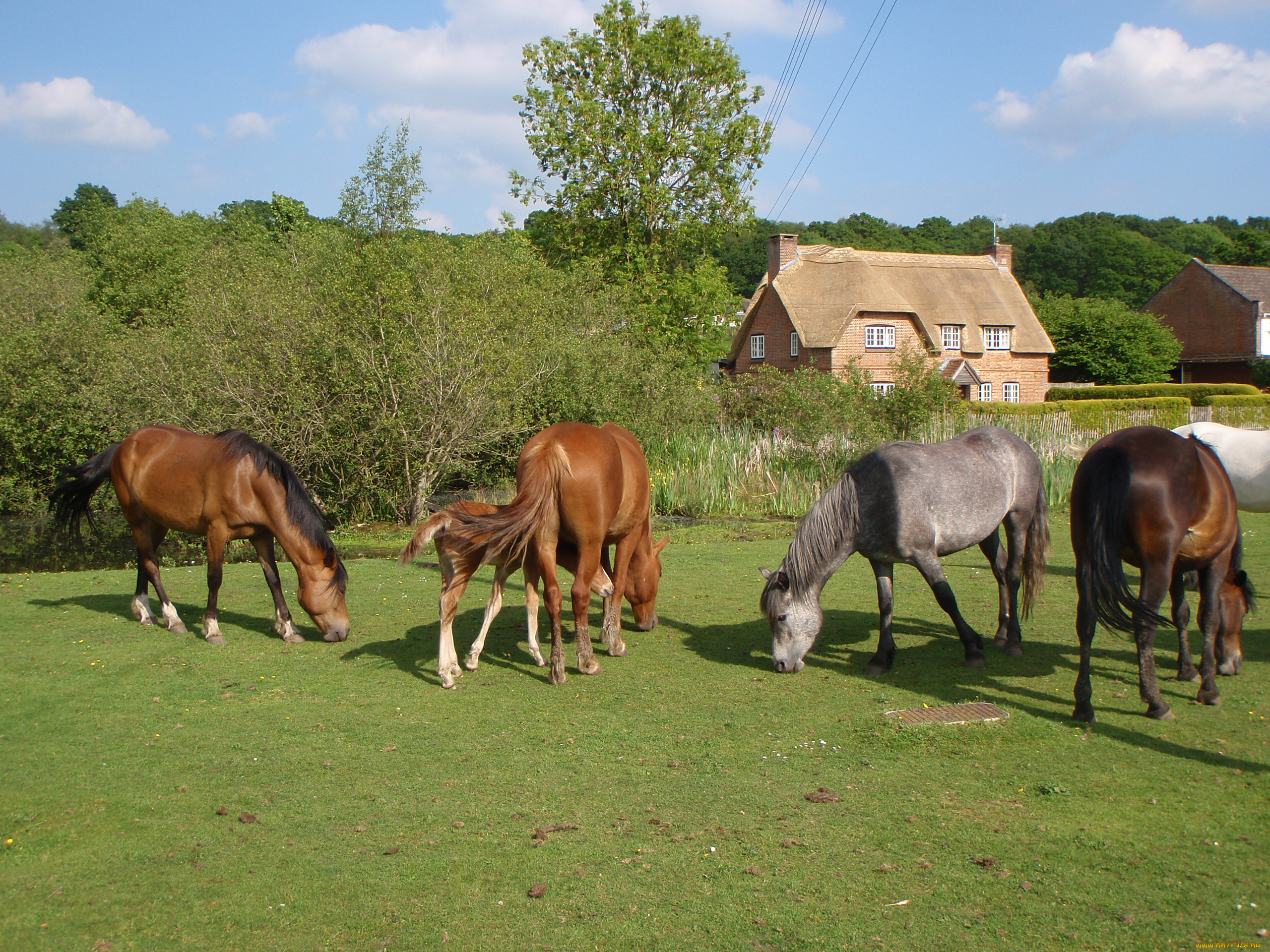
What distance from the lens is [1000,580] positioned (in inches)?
285

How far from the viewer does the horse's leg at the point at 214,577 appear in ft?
24.2

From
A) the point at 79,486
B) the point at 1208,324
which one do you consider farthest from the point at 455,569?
the point at 1208,324

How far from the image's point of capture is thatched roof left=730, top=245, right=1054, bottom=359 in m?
41.9

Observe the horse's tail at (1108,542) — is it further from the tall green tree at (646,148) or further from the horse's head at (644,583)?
the tall green tree at (646,148)

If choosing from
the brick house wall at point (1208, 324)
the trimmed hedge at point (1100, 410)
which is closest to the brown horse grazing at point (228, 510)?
the trimmed hedge at point (1100, 410)

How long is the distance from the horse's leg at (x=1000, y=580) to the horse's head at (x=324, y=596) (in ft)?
17.8

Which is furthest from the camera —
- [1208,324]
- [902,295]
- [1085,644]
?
[1208,324]

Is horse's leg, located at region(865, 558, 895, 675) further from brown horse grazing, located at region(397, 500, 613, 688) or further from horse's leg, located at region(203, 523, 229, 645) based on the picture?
horse's leg, located at region(203, 523, 229, 645)

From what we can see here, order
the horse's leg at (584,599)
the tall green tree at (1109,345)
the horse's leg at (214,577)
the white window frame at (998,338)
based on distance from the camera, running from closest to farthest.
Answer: the horse's leg at (584,599) < the horse's leg at (214,577) < the white window frame at (998,338) < the tall green tree at (1109,345)

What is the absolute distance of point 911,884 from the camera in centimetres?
339

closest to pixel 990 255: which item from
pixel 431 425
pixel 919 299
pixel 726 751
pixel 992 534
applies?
pixel 919 299

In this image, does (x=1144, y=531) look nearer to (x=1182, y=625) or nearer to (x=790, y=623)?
(x=1182, y=625)

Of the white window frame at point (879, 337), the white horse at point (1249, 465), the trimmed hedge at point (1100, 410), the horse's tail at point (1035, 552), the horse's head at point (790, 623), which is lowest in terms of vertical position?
the horse's head at point (790, 623)

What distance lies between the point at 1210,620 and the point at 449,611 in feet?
16.5
